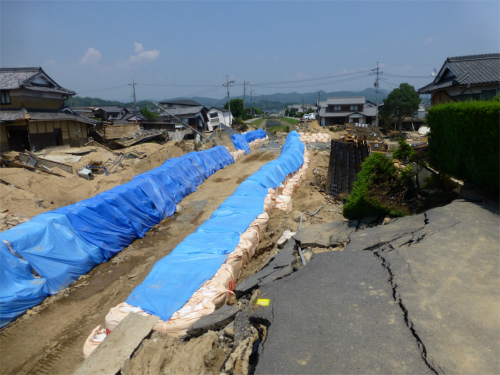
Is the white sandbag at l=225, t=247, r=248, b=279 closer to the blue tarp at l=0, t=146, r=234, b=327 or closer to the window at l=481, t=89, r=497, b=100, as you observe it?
the blue tarp at l=0, t=146, r=234, b=327

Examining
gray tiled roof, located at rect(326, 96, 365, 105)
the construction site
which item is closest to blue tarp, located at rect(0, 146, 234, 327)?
the construction site

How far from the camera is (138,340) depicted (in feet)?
16.3

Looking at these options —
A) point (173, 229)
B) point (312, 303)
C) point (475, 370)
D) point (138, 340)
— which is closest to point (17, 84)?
point (173, 229)

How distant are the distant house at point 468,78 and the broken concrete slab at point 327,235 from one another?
9972 millimetres

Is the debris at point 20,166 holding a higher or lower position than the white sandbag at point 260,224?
higher

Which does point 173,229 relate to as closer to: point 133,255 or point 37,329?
point 133,255

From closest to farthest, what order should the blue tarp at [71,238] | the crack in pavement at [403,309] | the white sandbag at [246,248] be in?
the crack in pavement at [403,309] → the blue tarp at [71,238] → the white sandbag at [246,248]

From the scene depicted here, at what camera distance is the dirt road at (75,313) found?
6070 mm

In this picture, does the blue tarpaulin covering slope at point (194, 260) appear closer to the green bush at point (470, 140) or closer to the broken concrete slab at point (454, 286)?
the broken concrete slab at point (454, 286)

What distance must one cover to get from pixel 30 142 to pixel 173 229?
13861 mm

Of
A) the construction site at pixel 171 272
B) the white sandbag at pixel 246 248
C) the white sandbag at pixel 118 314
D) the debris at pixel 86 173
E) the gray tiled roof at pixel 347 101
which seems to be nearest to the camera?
the construction site at pixel 171 272

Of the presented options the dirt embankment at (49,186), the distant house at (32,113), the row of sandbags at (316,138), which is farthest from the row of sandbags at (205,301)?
the row of sandbags at (316,138)

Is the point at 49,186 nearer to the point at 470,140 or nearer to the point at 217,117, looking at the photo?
the point at 470,140

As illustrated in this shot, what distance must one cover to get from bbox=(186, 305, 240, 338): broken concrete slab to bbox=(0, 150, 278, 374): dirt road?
7.96 feet
